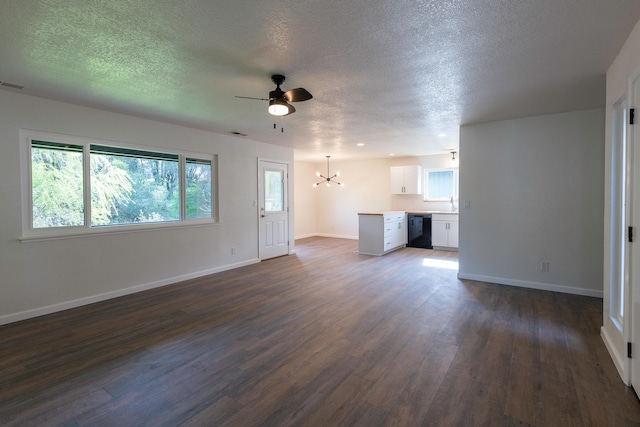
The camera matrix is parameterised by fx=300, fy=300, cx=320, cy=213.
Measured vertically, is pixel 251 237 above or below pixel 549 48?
below

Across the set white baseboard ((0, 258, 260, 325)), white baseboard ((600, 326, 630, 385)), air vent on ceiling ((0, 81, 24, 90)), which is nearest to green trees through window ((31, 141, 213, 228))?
air vent on ceiling ((0, 81, 24, 90))

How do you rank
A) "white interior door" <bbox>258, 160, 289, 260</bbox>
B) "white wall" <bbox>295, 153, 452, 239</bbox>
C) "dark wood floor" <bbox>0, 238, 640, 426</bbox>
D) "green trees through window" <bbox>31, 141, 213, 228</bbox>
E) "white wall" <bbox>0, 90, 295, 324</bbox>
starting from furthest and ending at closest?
"white wall" <bbox>295, 153, 452, 239</bbox>
"white interior door" <bbox>258, 160, 289, 260</bbox>
"green trees through window" <bbox>31, 141, 213, 228</bbox>
"white wall" <bbox>0, 90, 295, 324</bbox>
"dark wood floor" <bbox>0, 238, 640, 426</bbox>

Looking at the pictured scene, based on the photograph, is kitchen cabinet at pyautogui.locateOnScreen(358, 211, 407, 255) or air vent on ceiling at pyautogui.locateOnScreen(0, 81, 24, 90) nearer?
air vent on ceiling at pyautogui.locateOnScreen(0, 81, 24, 90)

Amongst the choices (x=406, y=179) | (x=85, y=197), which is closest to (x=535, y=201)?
(x=406, y=179)

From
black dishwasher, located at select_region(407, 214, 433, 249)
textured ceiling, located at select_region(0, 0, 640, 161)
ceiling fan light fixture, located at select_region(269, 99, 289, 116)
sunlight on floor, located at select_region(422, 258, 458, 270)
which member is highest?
textured ceiling, located at select_region(0, 0, 640, 161)

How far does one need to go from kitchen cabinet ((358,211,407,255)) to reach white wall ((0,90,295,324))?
256 centimetres

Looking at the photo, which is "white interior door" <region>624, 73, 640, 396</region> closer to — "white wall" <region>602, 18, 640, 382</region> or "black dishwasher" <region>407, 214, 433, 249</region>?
"white wall" <region>602, 18, 640, 382</region>

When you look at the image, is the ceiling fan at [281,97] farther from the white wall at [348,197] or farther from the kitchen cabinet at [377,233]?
the white wall at [348,197]

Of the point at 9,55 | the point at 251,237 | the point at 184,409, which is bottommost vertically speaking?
the point at 184,409

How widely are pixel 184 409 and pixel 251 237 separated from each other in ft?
13.9

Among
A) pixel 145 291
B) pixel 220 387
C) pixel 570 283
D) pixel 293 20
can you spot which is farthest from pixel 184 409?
pixel 570 283

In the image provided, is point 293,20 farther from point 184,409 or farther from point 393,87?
point 184,409

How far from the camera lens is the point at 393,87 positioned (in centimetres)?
313

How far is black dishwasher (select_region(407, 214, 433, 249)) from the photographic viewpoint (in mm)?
7652
